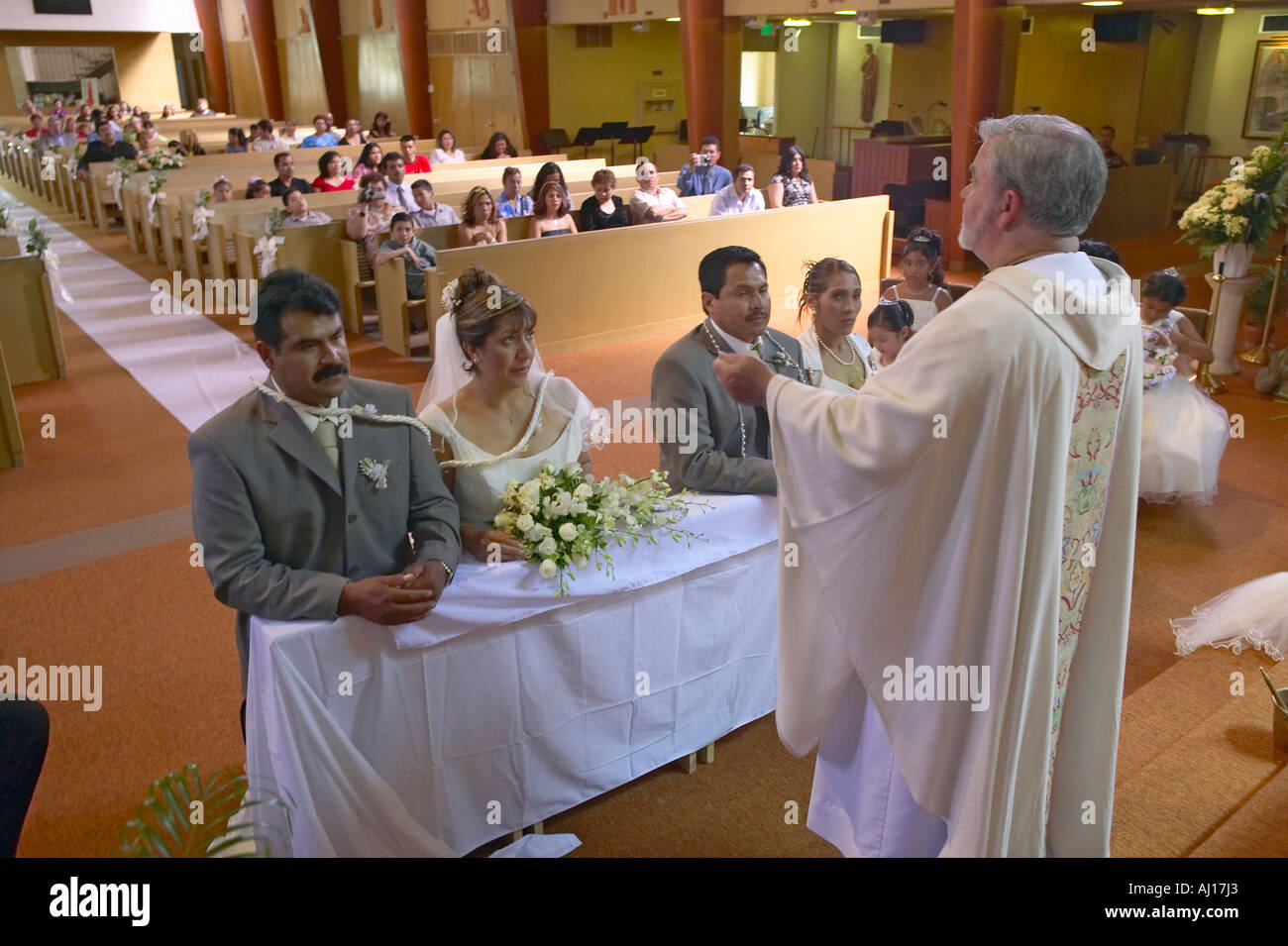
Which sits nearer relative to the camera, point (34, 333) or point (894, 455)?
point (894, 455)

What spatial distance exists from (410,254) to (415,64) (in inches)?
480

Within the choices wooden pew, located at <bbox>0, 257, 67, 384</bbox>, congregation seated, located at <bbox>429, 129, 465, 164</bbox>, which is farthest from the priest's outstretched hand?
congregation seated, located at <bbox>429, 129, 465, 164</bbox>

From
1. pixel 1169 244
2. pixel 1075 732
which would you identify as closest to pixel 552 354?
pixel 1075 732

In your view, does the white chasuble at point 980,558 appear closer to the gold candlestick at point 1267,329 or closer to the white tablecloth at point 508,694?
the white tablecloth at point 508,694

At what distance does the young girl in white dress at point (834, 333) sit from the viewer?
388cm

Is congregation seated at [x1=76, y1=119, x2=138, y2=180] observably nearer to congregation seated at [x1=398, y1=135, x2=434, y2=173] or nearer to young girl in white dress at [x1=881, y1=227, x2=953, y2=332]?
congregation seated at [x1=398, y1=135, x2=434, y2=173]

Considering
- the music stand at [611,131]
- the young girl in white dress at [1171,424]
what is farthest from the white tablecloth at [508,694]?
the music stand at [611,131]

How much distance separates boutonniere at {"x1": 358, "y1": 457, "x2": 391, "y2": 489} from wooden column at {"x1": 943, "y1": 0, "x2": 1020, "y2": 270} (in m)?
9.77

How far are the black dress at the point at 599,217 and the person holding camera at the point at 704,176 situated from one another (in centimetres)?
200

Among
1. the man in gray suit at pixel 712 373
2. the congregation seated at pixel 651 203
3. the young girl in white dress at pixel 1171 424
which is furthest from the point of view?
the congregation seated at pixel 651 203

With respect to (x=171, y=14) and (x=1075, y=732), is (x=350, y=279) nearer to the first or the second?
(x=1075, y=732)

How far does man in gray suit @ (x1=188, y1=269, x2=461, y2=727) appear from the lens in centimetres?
254

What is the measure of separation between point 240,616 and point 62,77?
32.2m
